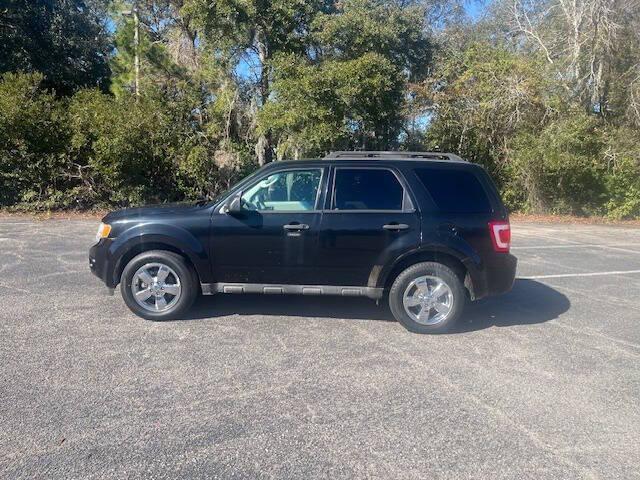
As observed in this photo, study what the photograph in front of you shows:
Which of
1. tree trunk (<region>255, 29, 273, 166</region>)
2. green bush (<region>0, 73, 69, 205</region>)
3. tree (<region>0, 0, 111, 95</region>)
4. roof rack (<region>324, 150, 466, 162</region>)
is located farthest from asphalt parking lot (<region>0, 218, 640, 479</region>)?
tree (<region>0, 0, 111, 95</region>)

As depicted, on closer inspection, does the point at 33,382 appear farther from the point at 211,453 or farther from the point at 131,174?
the point at 131,174

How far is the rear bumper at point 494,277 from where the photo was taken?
5617mm

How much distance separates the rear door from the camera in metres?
5.56

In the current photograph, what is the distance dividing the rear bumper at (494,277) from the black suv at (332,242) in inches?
0.4

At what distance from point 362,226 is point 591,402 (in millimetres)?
2652

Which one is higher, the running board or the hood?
the hood

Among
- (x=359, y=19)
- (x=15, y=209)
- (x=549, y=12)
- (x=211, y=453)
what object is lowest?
(x=211, y=453)

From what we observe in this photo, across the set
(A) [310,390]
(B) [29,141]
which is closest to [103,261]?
(A) [310,390]

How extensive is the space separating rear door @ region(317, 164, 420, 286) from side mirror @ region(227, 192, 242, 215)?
91 cm

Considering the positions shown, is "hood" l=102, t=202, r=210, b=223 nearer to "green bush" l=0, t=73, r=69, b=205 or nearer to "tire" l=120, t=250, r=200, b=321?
"tire" l=120, t=250, r=200, b=321

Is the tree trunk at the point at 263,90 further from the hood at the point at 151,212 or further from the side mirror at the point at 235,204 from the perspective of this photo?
the side mirror at the point at 235,204

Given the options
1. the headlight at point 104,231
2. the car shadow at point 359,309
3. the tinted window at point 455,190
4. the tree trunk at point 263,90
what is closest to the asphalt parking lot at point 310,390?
the car shadow at point 359,309

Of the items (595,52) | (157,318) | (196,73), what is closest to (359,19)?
(196,73)

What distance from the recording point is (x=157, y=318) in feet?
18.7
